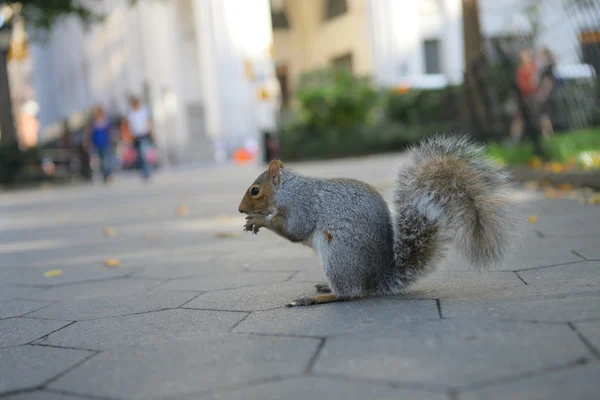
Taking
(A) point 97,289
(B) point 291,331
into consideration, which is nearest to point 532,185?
(A) point 97,289

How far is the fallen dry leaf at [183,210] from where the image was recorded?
314 inches

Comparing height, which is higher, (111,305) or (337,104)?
(337,104)

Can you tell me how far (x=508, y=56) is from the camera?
8.50m

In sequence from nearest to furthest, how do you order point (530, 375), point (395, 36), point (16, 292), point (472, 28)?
1. point (530, 375)
2. point (16, 292)
3. point (472, 28)
4. point (395, 36)

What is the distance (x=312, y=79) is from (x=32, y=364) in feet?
61.2

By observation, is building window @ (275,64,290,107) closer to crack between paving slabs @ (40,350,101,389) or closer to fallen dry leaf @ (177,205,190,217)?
fallen dry leaf @ (177,205,190,217)

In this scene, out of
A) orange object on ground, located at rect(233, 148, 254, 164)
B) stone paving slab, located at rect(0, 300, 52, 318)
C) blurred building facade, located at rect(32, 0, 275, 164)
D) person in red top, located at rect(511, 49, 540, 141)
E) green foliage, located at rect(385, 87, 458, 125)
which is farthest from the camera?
blurred building facade, located at rect(32, 0, 275, 164)

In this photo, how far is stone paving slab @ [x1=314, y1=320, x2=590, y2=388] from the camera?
6.09 feet

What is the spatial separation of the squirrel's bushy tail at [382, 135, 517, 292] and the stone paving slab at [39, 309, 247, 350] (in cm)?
85

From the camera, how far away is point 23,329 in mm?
2906

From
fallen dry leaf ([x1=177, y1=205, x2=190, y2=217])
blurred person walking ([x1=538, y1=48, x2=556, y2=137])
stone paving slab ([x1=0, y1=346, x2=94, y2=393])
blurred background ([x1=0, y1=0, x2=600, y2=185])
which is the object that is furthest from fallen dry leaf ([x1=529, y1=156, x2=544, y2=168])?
stone paving slab ([x1=0, y1=346, x2=94, y2=393])

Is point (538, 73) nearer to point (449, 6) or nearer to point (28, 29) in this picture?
point (28, 29)

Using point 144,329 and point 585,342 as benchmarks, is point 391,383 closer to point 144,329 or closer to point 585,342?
point 585,342

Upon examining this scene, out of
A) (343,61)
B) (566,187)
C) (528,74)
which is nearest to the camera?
(566,187)
